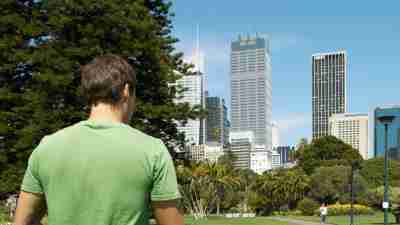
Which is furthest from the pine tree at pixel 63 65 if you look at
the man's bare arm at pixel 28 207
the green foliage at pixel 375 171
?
the green foliage at pixel 375 171

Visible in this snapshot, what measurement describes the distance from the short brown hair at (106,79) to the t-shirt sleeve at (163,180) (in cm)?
32

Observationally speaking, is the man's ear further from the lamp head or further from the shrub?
the shrub

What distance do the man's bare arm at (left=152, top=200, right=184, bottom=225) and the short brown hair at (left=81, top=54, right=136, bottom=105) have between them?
0.45m

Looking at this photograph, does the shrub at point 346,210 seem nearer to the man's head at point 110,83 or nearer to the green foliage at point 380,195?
the green foliage at point 380,195

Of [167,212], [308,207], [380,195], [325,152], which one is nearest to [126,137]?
[167,212]

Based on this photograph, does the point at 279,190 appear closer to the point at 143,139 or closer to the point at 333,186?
the point at 333,186

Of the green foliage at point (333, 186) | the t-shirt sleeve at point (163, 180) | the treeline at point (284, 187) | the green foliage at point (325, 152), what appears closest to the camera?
the t-shirt sleeve at point (163, 180)

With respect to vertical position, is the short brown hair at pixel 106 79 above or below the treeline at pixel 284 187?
above

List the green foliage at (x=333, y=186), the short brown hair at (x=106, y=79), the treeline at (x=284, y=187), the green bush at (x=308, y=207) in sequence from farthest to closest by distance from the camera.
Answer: the green foliage at (x=333, y=186) < the green bush at (x=308, y=207) < the treeline at (x=284, y=187) < the short brown hair at (x=106, y=79)

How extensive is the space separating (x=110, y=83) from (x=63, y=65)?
2000cm

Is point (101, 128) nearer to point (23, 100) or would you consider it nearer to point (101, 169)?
point (101, 169)

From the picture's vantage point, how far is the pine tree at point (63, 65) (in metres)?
22.1

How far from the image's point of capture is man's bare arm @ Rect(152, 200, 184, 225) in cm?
232

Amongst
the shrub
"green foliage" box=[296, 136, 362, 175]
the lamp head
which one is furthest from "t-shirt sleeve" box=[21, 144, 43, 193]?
"green foliage" box=[296, 136, 362, 175]
